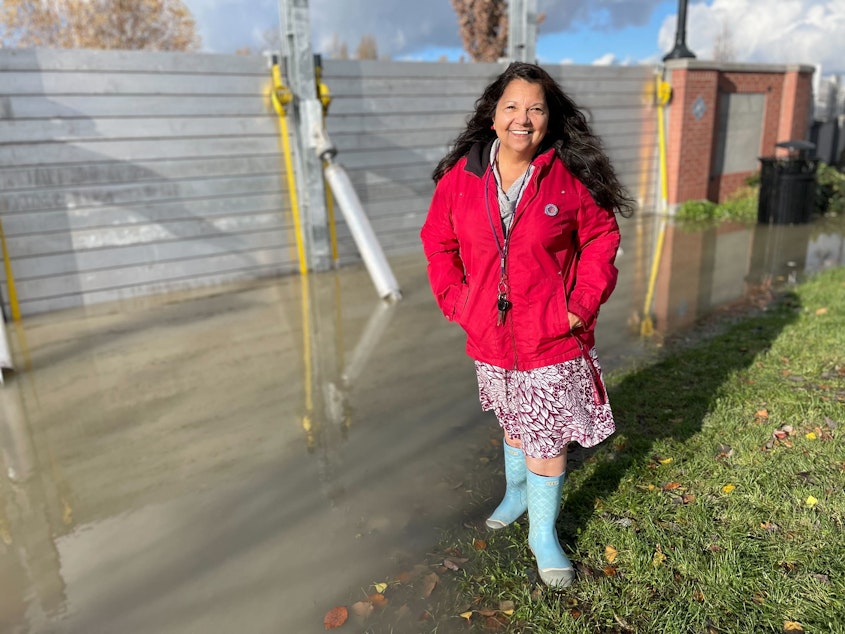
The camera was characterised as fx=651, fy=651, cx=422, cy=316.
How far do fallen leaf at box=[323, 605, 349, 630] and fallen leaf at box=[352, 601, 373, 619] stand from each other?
3cm

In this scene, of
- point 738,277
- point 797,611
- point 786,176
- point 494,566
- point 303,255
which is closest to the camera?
point 797,611

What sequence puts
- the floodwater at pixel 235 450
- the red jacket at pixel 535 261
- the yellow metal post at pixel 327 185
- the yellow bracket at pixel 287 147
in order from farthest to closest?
the yellow metal post at pixel 327 185
the yellow bracket at pixel 287 147
the floodwater at pixel 235 450
the red jacket at pixel 535 261

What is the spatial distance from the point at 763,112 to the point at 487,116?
40.0 ft

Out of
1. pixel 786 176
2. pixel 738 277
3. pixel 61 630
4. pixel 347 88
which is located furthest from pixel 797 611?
pixel 786 176

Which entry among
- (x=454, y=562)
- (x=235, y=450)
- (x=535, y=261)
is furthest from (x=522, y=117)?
(x=235, y=450)

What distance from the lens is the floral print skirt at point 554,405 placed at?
93.7 inches

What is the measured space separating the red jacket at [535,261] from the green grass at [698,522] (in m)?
0.89

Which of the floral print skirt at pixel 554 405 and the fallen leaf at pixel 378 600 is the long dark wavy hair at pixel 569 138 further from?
the fallen leaf at pixel 378 600

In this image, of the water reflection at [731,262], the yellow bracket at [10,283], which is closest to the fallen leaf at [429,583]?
the water reflection at [731,262]

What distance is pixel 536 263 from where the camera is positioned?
2270 mm

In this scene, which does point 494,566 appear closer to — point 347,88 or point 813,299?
point 813,299

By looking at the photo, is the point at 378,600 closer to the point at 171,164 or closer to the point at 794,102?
the point at 171,164

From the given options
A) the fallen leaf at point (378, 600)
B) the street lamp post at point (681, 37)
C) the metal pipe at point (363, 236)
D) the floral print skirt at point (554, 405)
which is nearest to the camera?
the floral print skirt at point (554, 405)

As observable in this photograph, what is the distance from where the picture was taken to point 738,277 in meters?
7.26
